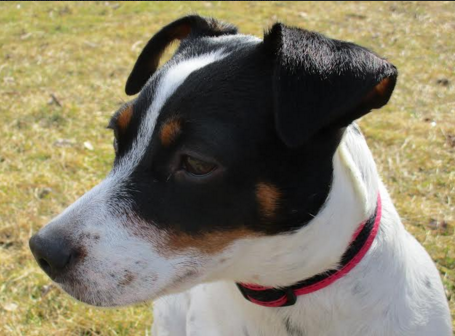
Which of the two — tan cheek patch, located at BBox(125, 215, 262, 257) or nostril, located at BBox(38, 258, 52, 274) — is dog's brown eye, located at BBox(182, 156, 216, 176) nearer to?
tan cheek patch, located at BBox(125, 215, 262, 257)

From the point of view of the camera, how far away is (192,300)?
2.62 m

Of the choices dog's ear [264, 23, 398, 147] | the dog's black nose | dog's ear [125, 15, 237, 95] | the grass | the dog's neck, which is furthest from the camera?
the grass

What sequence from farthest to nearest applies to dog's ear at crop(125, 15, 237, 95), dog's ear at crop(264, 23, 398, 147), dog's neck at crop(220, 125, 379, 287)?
1. dog's ear at crop(125, 15, 237, 95)
2. dog's neck at crop(220, 125, 379, 287)
3. dog's ear at crop(264, 23, 398, 147)

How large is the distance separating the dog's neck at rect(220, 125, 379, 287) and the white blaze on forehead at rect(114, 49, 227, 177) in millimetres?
484

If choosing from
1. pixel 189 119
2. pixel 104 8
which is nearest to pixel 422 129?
pixel 189 119

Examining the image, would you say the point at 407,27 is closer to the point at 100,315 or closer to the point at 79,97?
the point at 79,97

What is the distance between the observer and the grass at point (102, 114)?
A: 142 inches

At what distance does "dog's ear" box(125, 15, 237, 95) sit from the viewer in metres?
2.65

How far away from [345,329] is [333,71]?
3.18ft

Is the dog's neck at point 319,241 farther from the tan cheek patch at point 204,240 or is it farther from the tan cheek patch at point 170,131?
the tan cheek patch at point 170,131

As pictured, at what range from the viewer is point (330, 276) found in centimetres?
214

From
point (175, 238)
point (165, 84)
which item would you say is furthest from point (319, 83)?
point (175, 238)

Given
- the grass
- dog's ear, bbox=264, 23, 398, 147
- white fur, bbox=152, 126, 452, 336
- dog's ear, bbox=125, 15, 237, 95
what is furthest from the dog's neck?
the grass

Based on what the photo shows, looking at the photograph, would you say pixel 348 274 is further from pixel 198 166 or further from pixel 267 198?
pixel 198 166
